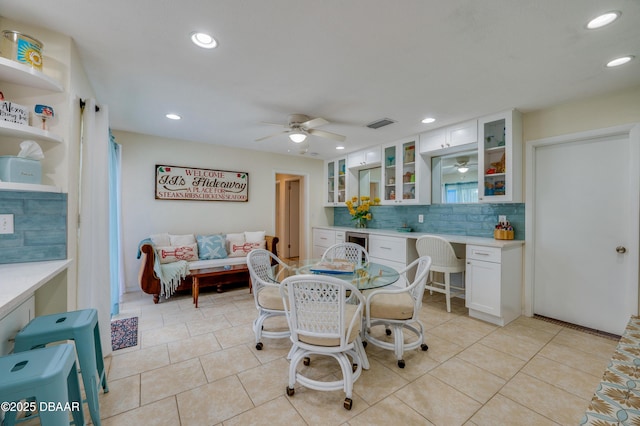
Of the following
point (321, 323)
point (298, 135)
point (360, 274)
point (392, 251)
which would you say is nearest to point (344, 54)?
point (298, 135)

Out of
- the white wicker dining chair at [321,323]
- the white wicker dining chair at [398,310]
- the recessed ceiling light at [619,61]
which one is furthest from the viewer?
the white wicker dining chair at [398,310]

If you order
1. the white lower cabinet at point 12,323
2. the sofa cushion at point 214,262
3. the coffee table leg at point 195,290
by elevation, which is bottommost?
the coffee table leg at point 195,290

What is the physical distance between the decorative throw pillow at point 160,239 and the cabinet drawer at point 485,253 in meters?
4.22

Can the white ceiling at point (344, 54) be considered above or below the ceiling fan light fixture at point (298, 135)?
above

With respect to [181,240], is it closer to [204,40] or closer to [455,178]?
[204,40]

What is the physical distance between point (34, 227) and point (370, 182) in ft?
15.1

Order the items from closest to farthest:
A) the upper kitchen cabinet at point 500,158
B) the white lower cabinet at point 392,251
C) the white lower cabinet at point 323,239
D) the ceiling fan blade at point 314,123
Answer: the ceiling fan blade at point 314,123, the upper kitchen cabinet at point 500,158, the white lower cabinet at point 392,251, the white lower cabinet at point 323,239

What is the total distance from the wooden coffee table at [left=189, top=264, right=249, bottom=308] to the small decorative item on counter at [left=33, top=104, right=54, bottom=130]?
Answer: 2252 mm

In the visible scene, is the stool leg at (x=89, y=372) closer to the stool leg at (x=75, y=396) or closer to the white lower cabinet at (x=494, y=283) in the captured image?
the stool leg at (x=75, y=396)

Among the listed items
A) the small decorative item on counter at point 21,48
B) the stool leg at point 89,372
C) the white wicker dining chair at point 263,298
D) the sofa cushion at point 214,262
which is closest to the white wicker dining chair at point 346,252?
the white wicker dining chair at point 263,298

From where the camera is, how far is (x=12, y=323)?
4.94ft

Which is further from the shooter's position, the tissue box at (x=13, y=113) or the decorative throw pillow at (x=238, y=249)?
the decorative throw pillow at (x=238, y=249)

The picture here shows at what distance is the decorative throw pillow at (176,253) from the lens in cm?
377

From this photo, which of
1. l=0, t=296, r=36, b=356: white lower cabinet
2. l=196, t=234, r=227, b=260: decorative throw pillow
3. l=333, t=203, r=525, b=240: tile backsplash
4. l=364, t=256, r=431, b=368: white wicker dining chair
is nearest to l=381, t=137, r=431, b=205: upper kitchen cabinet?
l=333, t=203, r=525, b=240: tile backsplash
